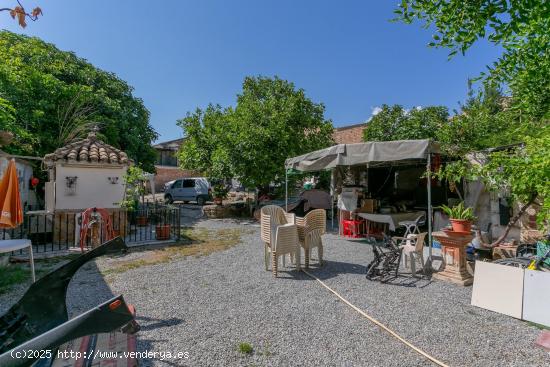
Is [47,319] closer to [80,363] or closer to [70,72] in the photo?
[80,363]

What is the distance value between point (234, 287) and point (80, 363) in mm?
2430

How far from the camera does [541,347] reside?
8.88ft

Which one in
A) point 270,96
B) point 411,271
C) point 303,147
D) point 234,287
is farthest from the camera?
point 270,96

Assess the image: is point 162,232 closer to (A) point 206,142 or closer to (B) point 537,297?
(A) point 206,142

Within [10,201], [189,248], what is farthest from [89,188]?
[10,201]

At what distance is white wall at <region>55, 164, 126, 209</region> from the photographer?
315 inches

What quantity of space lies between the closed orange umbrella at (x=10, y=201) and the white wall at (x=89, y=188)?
173 inches

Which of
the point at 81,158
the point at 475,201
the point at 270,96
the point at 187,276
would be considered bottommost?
the point at 187,276

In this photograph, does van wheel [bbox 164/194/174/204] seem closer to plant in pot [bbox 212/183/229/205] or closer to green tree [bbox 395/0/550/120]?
plant in pot [bbox 212/183/229/205]

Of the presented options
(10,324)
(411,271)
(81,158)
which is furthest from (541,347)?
(81,158)

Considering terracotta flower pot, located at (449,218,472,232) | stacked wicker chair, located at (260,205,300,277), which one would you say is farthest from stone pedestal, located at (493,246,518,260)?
stacked wicker chair, located at (260,205,300,277)

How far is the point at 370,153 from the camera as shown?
246 inches

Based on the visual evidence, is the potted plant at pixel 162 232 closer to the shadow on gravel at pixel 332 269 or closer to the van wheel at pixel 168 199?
the shadow on gravel at pixel 332 269

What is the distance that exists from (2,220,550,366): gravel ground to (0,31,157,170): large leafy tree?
733cm
